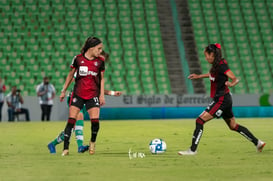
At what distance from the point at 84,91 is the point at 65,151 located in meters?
1.11

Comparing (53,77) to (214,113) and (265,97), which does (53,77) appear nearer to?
(265,97)

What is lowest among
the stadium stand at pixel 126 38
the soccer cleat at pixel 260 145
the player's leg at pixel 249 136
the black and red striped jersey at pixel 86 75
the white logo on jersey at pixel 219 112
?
the soccer cleat at pixel 260 145

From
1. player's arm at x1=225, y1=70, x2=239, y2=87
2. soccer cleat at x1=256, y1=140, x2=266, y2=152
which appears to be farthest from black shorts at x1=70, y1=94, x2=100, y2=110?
soccer cleat at x1=256, y1=140, x2=266, y2=152

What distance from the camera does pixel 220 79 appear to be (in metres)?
11.2

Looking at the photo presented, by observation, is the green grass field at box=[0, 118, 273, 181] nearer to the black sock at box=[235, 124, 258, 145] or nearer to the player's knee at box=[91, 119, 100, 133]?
the black sock at box=[235, 124, 258, 145]

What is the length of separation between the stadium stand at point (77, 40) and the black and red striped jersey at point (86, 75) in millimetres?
20692

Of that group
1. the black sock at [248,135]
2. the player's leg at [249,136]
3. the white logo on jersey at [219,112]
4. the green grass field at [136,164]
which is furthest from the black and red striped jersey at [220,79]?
the green grass field at [136,164]

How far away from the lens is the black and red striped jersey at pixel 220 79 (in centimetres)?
1105

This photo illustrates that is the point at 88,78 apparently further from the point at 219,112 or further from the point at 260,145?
the point at 260,145

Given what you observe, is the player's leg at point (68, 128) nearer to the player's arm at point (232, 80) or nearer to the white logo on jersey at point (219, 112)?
the white logo on jersey at point (219, 112)

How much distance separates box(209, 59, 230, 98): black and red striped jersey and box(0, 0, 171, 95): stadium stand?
21.3 metres

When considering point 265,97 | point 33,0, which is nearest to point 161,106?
point 265,97

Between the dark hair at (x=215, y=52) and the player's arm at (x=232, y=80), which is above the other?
the dark hair at (x=215, y=52)

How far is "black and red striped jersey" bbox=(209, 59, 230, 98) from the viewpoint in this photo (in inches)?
435
